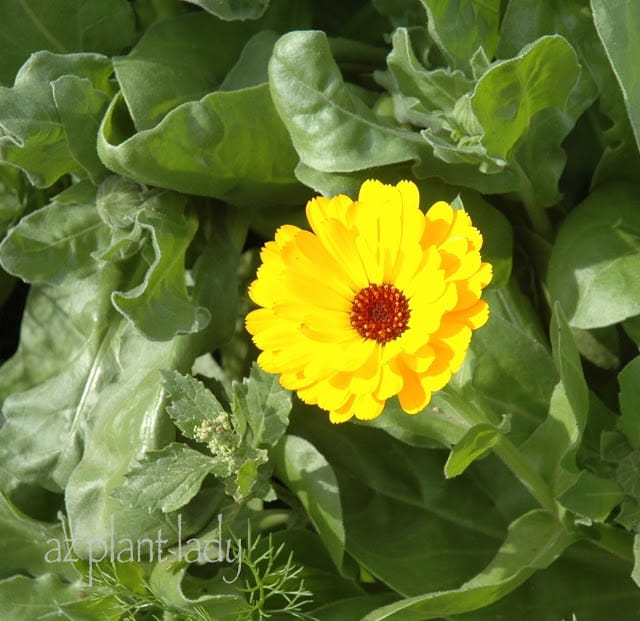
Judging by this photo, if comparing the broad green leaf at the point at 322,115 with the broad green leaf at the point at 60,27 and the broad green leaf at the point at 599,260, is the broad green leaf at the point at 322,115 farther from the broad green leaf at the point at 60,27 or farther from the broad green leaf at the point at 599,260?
the broad green leaf at the point at 60,27

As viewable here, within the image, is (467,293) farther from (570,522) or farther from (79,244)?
(79,244)

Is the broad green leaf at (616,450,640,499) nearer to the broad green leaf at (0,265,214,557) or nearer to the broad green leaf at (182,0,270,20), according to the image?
the broad green leaf at (0,265,214,557)

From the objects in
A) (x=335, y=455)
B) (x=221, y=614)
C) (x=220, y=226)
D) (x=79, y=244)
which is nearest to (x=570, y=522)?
(x=335, y=455)

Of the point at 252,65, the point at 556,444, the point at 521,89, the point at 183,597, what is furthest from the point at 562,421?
the point at 252,65

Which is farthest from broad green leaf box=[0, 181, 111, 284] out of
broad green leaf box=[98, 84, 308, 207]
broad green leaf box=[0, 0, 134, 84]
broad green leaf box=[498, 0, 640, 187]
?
broad green leaf box=[498, 0, 640, 187]

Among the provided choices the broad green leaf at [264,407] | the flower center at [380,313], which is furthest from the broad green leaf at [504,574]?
the flower center at [380,313]

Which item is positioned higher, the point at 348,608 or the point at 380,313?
the point at 380,313

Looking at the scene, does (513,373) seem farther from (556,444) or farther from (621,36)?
(621,36)
